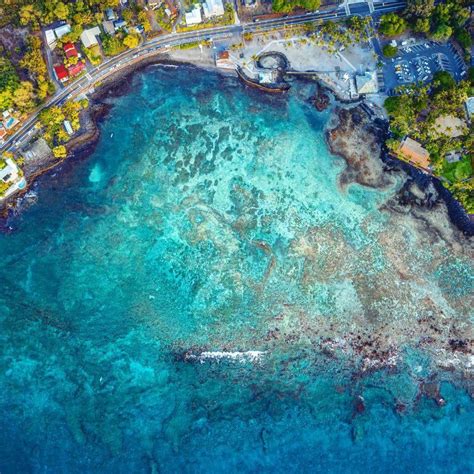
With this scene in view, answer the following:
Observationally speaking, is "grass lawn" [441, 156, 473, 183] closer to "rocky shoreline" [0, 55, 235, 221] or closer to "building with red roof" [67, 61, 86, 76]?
"rocky shoreline" [0, 55, 235, 221]

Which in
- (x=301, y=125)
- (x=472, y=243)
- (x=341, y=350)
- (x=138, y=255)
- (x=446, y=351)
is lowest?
(x=446, y=351)

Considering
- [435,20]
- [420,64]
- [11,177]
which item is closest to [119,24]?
[11,177]

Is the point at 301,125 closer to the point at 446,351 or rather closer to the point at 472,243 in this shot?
the point at 472,243

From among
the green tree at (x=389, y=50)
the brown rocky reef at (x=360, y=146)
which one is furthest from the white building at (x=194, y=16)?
the green tree at (x=389, y=50)

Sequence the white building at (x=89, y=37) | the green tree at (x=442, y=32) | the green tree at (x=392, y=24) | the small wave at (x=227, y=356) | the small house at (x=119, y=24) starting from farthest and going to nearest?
the small house at (x=119, y=24) → the white building at (x=89, y=37) → the small wave at (x=227, y=356) → the green tree at (x=392, y=24) → the green tree at (x=442, y=32)

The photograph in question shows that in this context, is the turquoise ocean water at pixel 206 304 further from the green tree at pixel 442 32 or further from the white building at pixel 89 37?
the green tree at pixel 442 32

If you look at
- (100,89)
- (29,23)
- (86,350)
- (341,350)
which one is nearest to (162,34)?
(100,89)

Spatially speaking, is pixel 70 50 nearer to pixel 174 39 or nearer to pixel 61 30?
pixel 61 30
